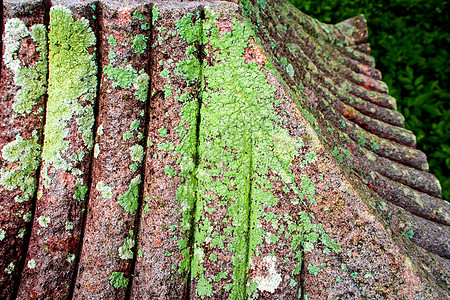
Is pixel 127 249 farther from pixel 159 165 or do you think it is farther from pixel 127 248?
pixel 159 165

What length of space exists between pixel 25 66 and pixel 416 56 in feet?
8.91

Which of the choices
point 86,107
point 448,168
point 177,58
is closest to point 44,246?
point 86,107

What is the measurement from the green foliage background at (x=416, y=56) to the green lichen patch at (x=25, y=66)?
7.64 feet

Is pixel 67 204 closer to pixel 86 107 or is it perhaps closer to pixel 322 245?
pixel 86 107

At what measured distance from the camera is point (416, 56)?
102 inches

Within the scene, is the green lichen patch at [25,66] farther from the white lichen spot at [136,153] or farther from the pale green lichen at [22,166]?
the white lichen spot at [136,153]

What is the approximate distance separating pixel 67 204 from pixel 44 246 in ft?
0.48

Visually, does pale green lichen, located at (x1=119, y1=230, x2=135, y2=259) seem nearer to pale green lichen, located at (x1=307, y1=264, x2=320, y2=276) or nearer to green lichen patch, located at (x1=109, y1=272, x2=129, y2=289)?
green lichen patch, located at (x1=109, y1=272, x2=129, y2=289)

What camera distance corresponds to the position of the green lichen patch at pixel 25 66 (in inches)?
39.2

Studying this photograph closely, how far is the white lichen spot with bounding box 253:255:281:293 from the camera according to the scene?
0.97 meters

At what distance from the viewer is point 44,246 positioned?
100 centimetres

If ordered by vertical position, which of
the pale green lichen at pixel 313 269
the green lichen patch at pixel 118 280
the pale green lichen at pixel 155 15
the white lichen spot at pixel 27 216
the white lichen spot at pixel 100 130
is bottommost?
the green lichen patch at pixel 118 280

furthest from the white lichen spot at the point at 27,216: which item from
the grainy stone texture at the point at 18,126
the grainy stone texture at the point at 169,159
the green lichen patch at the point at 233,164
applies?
the green lichen patch at the point at 233,164

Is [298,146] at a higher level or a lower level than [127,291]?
higher
